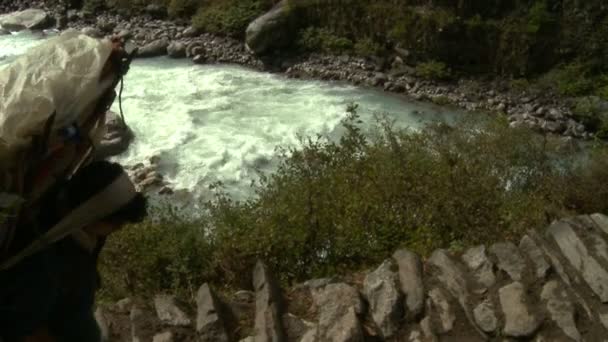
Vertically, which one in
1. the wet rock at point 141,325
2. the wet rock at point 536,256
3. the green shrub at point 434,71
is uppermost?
the wet rock at point 536,256

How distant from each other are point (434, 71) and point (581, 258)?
985 cm

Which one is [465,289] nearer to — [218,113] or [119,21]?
[218,113]

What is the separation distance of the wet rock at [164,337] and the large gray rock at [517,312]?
164 centimetres

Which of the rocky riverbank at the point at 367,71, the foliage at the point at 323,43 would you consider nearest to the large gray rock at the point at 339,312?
the rocky riverbank at the point at 367,71

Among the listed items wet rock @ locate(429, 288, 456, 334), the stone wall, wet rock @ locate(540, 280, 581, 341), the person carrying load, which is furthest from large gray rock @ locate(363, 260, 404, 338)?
the person carrying load

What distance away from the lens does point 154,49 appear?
14.2m

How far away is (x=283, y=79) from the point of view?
43.8 ft

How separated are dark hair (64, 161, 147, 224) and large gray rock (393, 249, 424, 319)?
198cm

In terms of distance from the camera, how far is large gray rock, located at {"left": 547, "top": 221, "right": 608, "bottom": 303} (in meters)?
3.62

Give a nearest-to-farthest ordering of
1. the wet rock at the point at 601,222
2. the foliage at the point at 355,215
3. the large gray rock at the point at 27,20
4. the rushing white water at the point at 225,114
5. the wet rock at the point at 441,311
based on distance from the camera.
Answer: the wet rock at the point at 441,311, the wet rock at the point at 601,222, the foliage at the point at 355,215, the rushing white water at the point at 225,114, the large gray rock at the point at 27,20

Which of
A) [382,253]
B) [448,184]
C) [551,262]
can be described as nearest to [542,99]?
[448,184]

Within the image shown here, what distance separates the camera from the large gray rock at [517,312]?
11.1ft

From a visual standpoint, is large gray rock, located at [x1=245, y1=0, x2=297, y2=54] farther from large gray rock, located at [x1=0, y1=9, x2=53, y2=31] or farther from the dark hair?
the dark hair

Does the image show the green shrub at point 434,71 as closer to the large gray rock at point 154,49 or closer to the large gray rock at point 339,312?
the large gray rock at point 154,49
